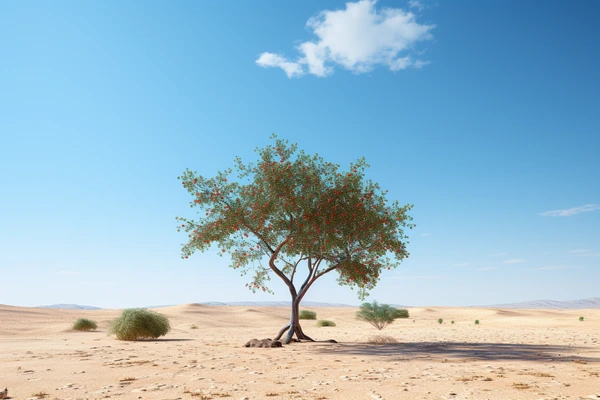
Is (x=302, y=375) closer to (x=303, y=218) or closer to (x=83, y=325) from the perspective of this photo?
(x=303, y=218)

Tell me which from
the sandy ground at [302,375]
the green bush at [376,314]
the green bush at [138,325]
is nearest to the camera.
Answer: the sandy ground at [302,375]

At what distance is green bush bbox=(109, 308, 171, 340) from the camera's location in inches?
972

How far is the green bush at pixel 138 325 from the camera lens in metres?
24.7

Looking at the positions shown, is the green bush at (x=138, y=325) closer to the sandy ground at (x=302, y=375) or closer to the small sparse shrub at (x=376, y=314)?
the sandy ground at (x=302, y=375)

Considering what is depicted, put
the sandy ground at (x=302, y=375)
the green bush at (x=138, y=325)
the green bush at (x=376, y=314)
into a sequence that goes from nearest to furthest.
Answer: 1. the sandy ground at (x=302, y=375)
2. the green bush at (x=138, y=325)
3. the green bush at (x=376, y=314)

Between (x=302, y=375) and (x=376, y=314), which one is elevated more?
(x=376, y=314)

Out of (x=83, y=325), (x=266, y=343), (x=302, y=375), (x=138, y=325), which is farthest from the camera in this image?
(x=83, y=325)

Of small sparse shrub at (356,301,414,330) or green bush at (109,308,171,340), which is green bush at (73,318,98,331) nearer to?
green bush at (109,308,171,340)

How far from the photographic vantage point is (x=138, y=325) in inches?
977

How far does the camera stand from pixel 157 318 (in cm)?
2577

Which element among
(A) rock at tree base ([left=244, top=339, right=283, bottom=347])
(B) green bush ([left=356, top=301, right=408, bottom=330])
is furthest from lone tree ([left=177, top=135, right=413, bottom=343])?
(B) green bush ([left=356, top=301, right=408, bottom=330])

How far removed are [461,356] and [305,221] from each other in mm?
7243

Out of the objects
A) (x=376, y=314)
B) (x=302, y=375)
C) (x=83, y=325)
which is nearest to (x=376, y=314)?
(x=376, y=314)


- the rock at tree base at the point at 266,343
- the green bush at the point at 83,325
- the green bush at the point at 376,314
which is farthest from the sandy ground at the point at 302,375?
the green bush at the point at 83,325
